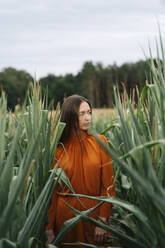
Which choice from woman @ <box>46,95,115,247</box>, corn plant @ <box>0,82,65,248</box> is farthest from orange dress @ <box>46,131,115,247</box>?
corn plant @ <box>0,82,65,248</box>

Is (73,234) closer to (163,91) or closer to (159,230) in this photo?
(159,230)

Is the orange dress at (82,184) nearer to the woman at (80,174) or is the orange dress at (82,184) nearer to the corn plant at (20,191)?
the woman at (80,174)

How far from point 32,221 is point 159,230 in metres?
0.49

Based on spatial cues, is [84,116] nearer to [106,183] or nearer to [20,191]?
[106,183]

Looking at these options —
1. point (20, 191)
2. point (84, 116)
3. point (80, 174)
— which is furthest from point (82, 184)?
point (20, 191)

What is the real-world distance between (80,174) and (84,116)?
1.29 ft

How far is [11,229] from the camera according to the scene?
104cm

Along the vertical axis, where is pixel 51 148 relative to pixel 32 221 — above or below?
above

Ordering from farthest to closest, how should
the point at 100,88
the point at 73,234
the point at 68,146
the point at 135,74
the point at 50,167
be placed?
1. the point at 100,88
2. the point at 135,74
3. the point at 68,146
4. the point at 73,234
5. the point at 50,167

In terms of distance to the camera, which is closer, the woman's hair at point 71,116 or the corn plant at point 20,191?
the corn plant at point 20,191

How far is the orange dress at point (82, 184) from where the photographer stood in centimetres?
177

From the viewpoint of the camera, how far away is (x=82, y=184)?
181 centimetres

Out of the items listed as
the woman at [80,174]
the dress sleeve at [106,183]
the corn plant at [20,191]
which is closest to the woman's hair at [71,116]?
the woman at [80,174]

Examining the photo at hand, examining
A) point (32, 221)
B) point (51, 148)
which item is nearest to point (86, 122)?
point (51, 148)
